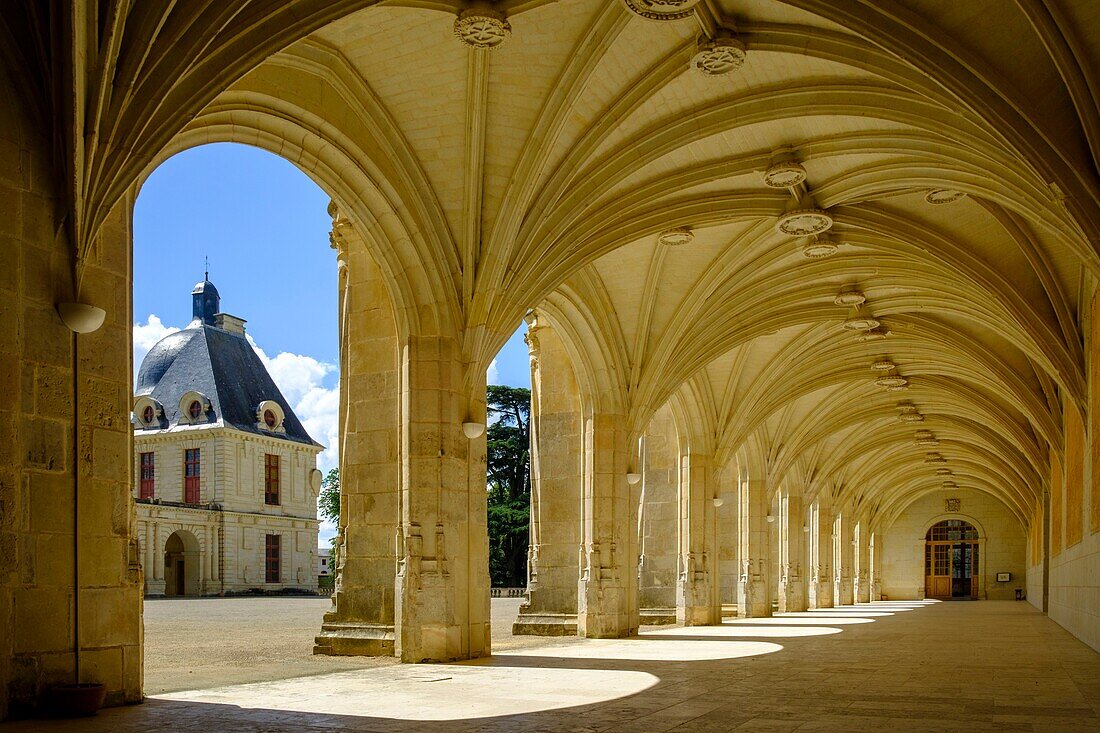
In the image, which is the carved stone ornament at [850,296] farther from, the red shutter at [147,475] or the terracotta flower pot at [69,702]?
the red shutter at [147,475]

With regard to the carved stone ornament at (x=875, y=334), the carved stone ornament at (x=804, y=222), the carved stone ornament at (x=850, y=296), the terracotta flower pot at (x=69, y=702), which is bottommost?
the terracotta flower pot at (x=69, y=702)

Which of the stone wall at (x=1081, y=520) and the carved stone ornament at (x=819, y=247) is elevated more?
the carved stone ornament at (x=819, y=247)

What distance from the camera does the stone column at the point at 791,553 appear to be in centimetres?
3775

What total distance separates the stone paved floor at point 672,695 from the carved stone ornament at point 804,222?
6.41m

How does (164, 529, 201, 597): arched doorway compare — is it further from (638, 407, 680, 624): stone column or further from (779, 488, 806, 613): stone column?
(638, 407, 680, 624): stone column

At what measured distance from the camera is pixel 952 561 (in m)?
59.3

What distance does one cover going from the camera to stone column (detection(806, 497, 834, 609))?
43844 mm

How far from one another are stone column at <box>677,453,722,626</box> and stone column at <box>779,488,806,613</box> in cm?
1230

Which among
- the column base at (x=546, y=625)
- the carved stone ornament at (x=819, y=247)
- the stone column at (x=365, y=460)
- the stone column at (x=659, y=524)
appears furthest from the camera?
the stone column at (x=659, y=524)

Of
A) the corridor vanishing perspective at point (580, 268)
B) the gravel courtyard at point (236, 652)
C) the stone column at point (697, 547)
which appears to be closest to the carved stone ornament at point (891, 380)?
the corridor vanishing perspective at point (580, 268)

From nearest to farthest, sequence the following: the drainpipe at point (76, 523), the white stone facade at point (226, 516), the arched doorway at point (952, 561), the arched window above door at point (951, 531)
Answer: the drainpipe at point (76, 523) → the white stone facade at point (226, 516) → the arched doorway at point (952, 561) → the arched window above door at point (951, 531)

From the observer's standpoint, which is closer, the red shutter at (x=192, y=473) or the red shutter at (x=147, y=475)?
the red shutter at (x=192, y=473)

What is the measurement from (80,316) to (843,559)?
46.1 metres

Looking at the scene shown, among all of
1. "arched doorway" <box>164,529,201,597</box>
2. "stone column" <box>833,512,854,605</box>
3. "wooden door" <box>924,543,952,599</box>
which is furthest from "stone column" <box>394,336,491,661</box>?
"wooden door" <box>924,543,952,599</box>
